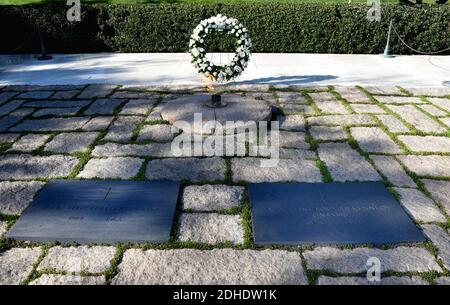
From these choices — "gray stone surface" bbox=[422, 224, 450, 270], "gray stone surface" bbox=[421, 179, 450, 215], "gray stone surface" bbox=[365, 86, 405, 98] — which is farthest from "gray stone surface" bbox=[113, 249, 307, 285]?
"gray stone surface" bbox=[365, 86, 405, 98]

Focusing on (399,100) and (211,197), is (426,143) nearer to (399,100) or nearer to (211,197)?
(399,100)

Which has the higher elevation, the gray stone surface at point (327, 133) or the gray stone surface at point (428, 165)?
the gray stone surface at point (327, 133)

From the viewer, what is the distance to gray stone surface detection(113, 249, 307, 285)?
272 cm

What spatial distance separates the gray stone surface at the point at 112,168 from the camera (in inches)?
159

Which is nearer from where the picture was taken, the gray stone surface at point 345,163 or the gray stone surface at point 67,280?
the gray stone surface at point 67,280

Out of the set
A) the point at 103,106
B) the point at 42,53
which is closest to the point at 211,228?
the point at 103,106

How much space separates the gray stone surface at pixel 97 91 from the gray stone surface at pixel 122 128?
133 cm

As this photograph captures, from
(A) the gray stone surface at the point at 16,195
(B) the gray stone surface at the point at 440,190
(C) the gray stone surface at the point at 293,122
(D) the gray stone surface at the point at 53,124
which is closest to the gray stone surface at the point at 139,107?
(D) the gray stone surface at the point at 53,124

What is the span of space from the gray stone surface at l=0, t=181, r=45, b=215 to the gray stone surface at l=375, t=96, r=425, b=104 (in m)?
5.28

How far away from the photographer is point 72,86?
725cm

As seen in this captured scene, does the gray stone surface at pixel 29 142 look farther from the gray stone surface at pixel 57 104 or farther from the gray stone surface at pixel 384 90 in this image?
the gray stone surface at pixel 384 90

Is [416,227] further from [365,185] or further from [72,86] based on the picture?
[72,86]

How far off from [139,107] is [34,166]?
2163 millimetres

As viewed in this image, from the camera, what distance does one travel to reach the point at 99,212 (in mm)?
3344
